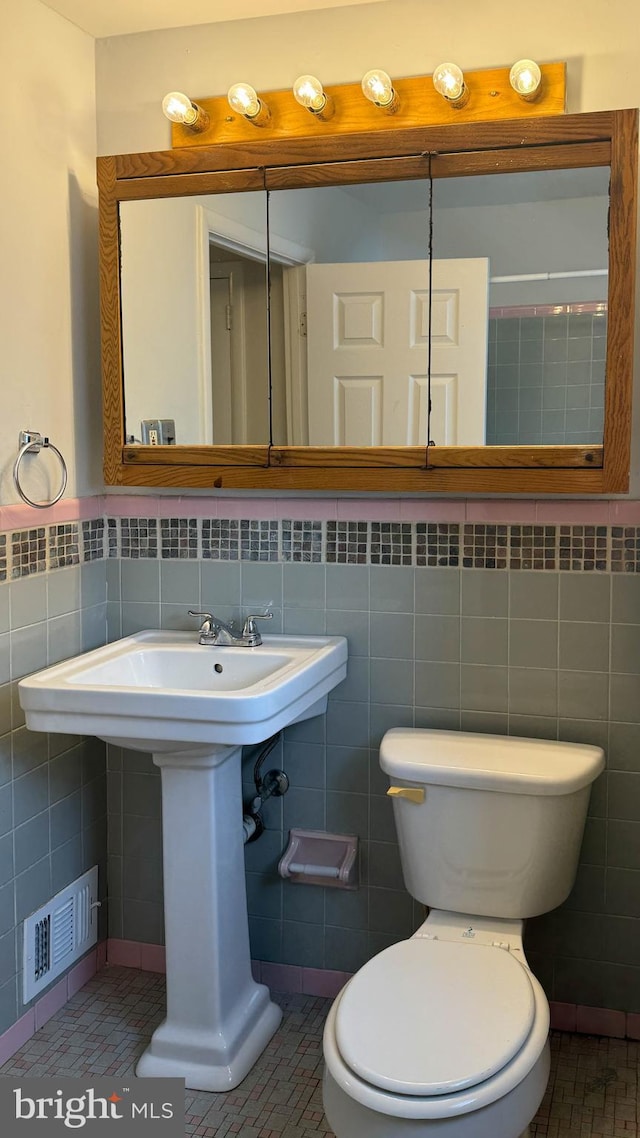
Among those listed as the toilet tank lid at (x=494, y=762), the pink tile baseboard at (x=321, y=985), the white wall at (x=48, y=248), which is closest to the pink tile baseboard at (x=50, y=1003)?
the pink tile baseboard at (x=321, y=985)

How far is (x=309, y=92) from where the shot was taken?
2174 millimetres

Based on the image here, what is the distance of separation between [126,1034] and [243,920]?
0.38 m

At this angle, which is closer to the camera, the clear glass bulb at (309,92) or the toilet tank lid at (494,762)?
the toilet tank lid at (494,762)

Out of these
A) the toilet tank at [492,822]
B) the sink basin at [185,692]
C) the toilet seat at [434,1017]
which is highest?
the sink basin at [185,692]

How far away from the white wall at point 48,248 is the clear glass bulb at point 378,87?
698mm

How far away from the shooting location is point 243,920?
2305 mm

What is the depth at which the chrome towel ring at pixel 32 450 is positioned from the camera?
2.16m

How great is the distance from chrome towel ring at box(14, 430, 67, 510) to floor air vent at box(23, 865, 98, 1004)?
36.2 inches

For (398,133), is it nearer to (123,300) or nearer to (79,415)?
(123,300)

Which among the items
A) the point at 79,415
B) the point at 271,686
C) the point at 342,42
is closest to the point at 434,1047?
the point at 271,686

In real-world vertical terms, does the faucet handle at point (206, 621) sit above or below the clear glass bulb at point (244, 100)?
below

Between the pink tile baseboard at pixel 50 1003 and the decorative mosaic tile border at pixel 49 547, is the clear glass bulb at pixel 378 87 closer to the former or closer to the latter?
the decorative mosaic tile border at pixel 49 547

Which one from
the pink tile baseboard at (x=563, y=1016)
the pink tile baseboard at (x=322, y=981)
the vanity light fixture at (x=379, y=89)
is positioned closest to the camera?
the vanity light fixture at (x=379, y=89)

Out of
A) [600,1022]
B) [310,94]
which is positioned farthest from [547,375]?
[600,1022]
